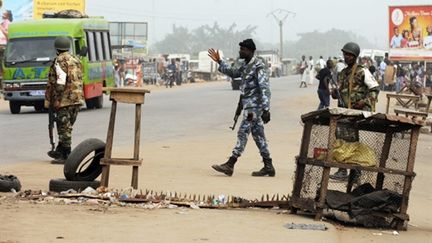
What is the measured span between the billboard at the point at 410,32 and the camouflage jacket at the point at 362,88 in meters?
31.1

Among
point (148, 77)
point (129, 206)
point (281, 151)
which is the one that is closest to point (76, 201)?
point (129, 206)

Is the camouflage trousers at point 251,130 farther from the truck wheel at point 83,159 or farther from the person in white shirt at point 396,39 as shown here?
the person in white shirt at point 396,39

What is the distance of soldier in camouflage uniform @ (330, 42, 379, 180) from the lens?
11.2 meters

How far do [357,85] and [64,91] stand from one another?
438 cm

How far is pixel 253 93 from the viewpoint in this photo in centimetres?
1235

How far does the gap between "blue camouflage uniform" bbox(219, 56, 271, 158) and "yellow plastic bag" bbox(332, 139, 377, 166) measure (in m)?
→ 3.19

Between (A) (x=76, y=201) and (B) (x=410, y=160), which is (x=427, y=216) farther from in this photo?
(A) (x=76, y=201)

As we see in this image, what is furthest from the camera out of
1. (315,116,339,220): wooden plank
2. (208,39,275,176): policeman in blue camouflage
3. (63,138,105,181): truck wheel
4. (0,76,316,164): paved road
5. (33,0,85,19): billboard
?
(33,0,85,19): billboard

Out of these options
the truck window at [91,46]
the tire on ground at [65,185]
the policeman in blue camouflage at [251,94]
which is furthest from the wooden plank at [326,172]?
the truck window at [91,46]

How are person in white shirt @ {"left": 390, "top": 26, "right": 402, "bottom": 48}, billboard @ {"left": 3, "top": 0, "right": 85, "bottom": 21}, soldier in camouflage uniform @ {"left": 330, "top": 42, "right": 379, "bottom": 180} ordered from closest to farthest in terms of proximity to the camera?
soldier in camouflage uniform @ {"left": 330, "top": 42, "right": 379, "bottom": 180}, person in white shirt @ {"left": 390, "top": 26, "right": 402, "bottom": 48}, billboard @ {"left": 3, "top": 0, "right": 85, "bottom": 21}

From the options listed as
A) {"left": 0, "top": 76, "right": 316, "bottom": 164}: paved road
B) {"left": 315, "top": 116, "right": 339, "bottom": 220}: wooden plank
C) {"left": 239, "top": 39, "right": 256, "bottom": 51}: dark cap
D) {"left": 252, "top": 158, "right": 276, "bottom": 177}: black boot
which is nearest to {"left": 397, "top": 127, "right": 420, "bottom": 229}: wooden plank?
{"left": 315, "top": 116, "right": 339, "bottom": 220}: wooden plank

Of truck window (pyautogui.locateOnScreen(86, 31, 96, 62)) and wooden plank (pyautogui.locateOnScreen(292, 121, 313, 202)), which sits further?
truck window (pyautogui.locateOnScreen(86, 31, 96, 62))

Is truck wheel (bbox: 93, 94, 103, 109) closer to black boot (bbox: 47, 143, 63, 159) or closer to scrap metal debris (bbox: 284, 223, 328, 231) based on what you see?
black boot (bbox: 47, 143, 63, 159)

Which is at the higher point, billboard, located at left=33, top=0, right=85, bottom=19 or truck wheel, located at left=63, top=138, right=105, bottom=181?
billboard, located at left=33, top=0, right=85, bottom=19
